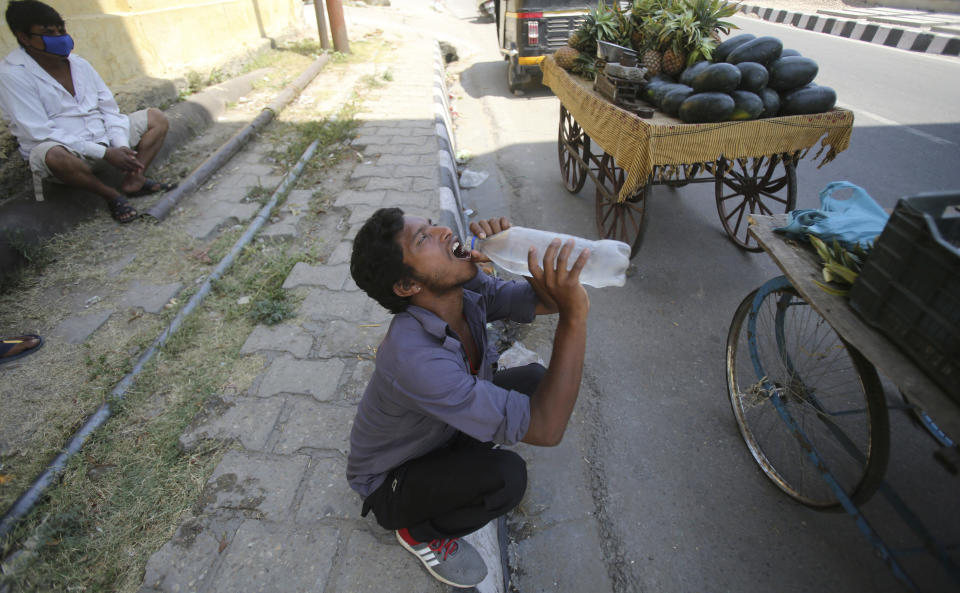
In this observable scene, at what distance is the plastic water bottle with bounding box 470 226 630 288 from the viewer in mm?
1817

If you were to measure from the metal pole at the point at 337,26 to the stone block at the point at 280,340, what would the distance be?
300 inches

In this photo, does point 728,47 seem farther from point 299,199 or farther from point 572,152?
point 299,199

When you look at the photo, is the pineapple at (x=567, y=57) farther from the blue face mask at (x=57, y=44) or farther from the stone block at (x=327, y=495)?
the blue face mask at (x=57, y=44)

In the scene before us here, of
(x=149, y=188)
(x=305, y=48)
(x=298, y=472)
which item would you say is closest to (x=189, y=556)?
(x=298, y=472)

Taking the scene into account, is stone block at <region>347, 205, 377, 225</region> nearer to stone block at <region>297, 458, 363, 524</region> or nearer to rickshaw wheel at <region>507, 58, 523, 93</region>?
stone block at <region>297, 458, 363, 524</region>

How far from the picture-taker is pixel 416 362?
133 cm

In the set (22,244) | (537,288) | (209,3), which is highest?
(209,3)

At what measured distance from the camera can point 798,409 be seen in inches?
93.7

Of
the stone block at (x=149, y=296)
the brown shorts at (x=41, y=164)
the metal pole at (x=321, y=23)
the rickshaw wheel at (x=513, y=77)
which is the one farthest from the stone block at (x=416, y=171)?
the metal pole at (x=321, y=23)

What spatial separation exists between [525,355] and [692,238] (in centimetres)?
203

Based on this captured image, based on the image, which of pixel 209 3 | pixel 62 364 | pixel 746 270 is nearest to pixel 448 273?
pixel 62 364

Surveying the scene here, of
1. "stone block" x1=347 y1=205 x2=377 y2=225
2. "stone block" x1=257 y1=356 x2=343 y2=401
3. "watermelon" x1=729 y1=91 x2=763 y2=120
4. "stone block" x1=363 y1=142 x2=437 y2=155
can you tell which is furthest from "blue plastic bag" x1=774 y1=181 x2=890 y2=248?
"stone block" x1=363 y1=142 x2=437 y2=155

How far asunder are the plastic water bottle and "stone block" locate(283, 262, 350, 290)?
1.67 m

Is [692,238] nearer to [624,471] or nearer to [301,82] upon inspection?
[624,471]
